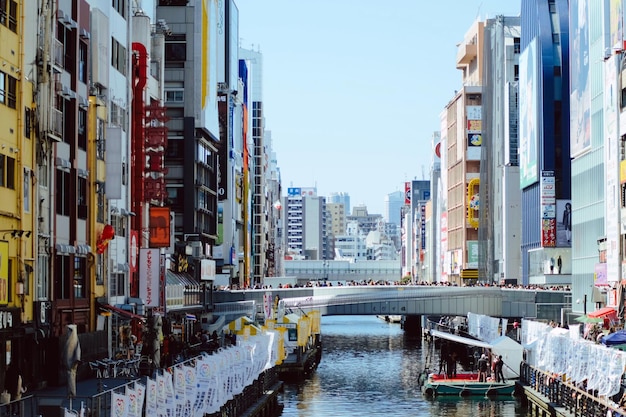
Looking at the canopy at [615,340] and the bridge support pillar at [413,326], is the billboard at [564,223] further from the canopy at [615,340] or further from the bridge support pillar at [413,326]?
the canopy at [615,340]

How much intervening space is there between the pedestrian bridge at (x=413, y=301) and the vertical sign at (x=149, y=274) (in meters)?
42.5

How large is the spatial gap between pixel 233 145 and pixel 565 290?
47.9m

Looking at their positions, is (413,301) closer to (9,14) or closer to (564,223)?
(564,223)

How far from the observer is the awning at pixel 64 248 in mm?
62875

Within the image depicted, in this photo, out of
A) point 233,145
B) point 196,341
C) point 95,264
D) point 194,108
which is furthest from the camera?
point 233,145

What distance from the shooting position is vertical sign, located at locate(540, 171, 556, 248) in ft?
547

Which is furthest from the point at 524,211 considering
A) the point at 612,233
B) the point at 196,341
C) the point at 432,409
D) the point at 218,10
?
the point at 432,409

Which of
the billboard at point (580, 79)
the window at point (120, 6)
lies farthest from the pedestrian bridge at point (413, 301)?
the window at point (120, 6)

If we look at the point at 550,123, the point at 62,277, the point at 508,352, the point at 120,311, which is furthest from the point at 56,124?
the point at 550,123

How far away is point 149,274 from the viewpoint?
286 feet

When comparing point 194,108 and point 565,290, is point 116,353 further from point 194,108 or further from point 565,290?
point 565,290

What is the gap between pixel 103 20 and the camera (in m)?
75.1

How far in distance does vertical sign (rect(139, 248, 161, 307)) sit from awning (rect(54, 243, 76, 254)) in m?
21.3

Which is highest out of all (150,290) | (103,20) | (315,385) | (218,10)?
(218,10)
